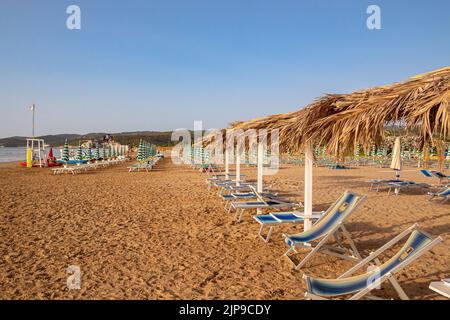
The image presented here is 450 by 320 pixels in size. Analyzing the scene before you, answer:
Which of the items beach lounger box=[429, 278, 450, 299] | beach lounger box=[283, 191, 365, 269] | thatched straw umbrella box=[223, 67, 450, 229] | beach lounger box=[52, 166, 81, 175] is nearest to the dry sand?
beach lounger box=[283, 191, 365, 269]

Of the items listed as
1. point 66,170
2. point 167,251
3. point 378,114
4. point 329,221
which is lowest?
point 167,251

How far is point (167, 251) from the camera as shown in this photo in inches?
155

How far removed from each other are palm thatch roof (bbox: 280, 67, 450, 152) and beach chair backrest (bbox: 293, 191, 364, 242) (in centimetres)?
74

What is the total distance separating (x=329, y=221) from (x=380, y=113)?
1.43 m

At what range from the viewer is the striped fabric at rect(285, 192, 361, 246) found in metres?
3.44

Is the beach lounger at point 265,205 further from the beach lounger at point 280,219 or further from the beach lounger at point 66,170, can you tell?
the beach lounger at point 66,170

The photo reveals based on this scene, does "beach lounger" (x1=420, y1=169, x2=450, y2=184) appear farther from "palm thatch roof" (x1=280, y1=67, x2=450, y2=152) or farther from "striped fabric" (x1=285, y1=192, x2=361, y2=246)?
"palm thatch roof" (x1=280, y1=67, x2=450, y2=152)

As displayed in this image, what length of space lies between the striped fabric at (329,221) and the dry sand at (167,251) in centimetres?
32

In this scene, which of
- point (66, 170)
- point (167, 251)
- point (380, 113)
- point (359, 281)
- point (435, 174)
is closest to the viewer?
point (359, 281)

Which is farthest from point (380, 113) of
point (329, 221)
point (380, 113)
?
point (329, 221)

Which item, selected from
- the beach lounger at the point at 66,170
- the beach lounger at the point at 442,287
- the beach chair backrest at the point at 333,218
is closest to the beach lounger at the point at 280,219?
the beach chair backrest at the point at 333,218

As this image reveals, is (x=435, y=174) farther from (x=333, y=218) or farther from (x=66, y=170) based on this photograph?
(x=66, y=170)

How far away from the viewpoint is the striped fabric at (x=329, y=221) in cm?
344
